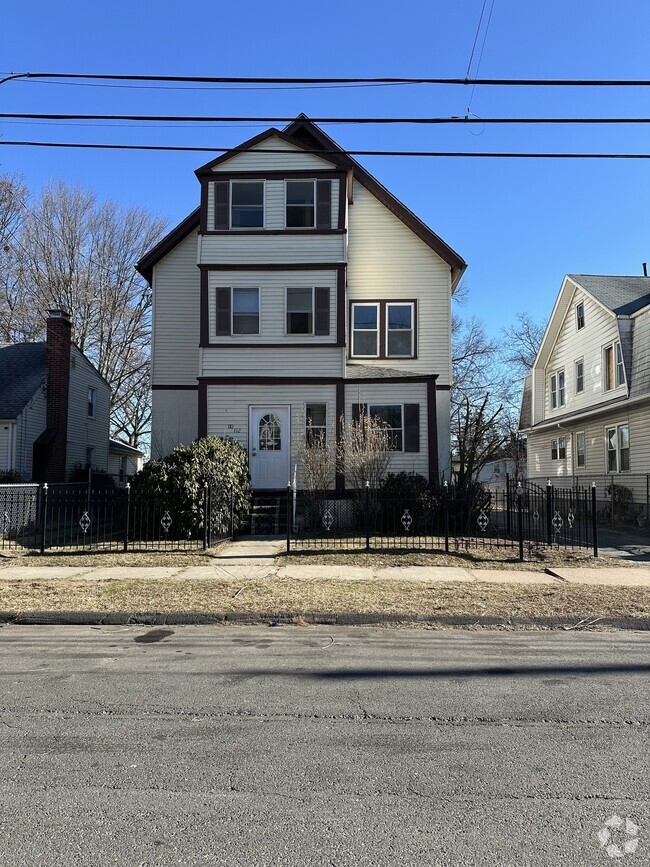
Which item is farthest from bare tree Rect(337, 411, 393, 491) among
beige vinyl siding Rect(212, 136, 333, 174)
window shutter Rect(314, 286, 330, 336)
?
beige vinyl siding Rect(212, 136, 333, 174)

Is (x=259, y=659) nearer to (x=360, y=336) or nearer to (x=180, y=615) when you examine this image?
(x=180, y=615)

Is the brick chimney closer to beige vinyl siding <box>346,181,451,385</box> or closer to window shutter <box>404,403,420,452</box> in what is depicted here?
beige vinyl siding <box>346,181,451,385</box>

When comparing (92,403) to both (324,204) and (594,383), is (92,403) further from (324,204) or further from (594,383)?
(594,383)

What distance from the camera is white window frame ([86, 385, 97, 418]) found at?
28.6 m

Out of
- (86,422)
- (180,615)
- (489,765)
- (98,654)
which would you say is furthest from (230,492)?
(86,422)

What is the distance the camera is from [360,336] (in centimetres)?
2070

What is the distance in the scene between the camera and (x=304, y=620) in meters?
7.85

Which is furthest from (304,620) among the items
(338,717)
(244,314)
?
(244,314)

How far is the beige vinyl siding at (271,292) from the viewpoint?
1927cm

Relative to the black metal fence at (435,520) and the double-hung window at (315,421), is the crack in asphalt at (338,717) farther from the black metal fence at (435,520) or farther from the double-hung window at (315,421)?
the double-hung window at (315,421)

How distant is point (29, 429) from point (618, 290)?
23.2m

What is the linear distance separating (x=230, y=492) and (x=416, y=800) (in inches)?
462

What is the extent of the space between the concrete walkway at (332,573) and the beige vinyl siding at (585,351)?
13.7 metres

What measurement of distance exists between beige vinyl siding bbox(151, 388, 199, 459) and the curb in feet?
42.1
